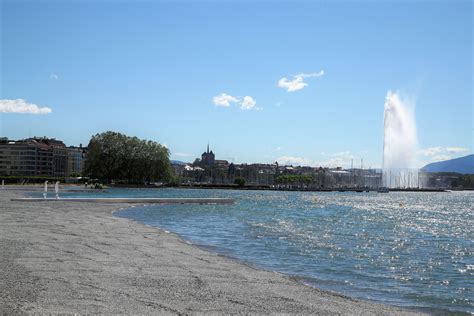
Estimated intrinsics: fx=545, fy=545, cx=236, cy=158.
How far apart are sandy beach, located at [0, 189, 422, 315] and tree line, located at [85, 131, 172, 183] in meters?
131

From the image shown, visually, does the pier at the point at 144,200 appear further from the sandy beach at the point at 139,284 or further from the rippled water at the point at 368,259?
the sandy beach at the point at 139,284

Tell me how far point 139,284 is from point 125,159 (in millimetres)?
140169

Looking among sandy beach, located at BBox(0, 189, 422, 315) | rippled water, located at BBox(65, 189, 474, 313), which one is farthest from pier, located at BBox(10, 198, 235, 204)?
sandy beach, located at BBox(0, 189, 422, 315)

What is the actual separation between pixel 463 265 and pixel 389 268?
3.14 meters

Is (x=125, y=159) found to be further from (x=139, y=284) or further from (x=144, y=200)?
(x=139, y=284)

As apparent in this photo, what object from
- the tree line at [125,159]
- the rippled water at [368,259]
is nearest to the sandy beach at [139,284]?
the rippled water at [368,259]

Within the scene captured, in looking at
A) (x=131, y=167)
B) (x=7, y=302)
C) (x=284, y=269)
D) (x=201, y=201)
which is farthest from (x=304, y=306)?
(x=131, y=167)

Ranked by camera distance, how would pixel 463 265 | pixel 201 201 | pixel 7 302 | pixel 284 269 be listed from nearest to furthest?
1. pixel 7 302
2. pixel 284 269
3. pixel 463 265
4. pixel 201 201

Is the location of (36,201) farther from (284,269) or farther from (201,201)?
(284,269)

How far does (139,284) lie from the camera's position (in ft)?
36.1

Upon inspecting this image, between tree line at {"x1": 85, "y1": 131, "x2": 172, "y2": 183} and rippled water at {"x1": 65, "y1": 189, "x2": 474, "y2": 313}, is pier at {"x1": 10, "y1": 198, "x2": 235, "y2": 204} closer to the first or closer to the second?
rippled water at {"x1": 65, "y1": 189, "x2": 474, "y2": 313}

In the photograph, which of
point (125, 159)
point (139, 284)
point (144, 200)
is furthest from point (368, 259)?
point (125, 159)

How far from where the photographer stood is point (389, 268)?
1723cm

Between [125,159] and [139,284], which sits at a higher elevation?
[125,159]
